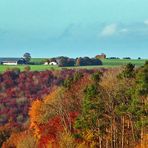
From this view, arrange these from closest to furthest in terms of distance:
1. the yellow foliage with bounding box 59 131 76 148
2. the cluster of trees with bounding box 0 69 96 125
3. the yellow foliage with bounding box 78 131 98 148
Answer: the yellow foliage with bounding box 78 131 98 148, the yellow foliage with bounding box 59 131 76 148, the cluster of trees with bounding box 0 69 96 125

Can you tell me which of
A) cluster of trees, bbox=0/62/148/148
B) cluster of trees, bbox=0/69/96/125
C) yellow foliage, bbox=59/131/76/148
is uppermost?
cluster of trees, bbox=0/62/148/148

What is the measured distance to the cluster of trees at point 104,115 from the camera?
74000 mm

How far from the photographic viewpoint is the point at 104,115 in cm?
8081

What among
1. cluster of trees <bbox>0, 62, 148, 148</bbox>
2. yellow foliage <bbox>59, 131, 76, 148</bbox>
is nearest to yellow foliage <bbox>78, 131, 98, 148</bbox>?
cluster of trees <bbox>0, 62, 148, 148</bbox>

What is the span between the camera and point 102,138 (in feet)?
278

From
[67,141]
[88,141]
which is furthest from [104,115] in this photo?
[67,141]

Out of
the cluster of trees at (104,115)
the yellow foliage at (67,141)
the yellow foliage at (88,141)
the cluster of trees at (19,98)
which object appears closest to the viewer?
the cluster of trees at (104,115)

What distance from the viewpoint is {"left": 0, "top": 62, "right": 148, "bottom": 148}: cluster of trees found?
74.0m

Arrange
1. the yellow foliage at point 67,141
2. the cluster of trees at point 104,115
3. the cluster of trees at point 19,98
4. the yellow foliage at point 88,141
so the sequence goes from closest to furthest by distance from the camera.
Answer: the cluster of trees at point 104,115, the yellow foliage at point 88,141, the yellow foliage at point 67,141, the cluster of trees at point 19,98

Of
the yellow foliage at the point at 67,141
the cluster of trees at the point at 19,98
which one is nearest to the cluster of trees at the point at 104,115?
the yellow foliage at the point at 67,141

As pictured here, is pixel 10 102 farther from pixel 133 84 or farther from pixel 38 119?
pixel 133 84

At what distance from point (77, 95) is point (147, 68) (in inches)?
955

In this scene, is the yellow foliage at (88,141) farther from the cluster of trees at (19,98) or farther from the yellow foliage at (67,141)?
the cluster of trees at (19,98)

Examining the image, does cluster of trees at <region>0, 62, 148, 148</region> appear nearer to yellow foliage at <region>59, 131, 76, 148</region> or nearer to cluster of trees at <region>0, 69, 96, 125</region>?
yellow foliage at <region>59, 131, 76, 148</region>
